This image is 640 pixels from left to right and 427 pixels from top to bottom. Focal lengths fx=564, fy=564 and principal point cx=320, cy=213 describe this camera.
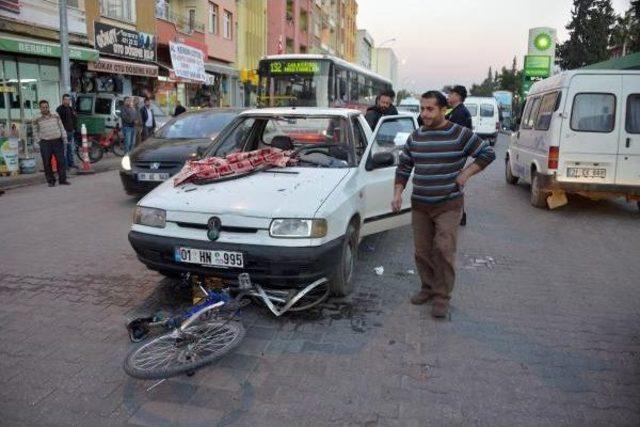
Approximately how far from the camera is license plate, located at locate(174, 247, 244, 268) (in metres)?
4.22

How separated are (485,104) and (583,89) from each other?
19137 millimetres

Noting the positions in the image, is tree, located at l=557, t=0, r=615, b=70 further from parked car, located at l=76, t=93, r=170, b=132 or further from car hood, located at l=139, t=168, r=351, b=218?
car hood, located at l=139, t=168, r=351, b=218

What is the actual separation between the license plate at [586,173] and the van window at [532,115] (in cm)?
182

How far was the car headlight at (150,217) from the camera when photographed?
454cm

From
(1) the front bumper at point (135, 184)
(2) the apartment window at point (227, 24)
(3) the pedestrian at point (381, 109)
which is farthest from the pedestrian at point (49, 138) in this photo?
(2) the apartment window at point (227, 24)

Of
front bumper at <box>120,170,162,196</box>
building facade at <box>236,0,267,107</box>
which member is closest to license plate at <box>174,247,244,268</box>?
front bumper at <box>120,170,162,196</box>

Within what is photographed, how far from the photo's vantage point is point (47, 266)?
234 inches

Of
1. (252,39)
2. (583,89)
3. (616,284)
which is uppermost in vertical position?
(252,39)

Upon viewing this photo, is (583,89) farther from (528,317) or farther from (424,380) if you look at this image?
(424,380)

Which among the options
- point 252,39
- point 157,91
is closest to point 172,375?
point 157,91

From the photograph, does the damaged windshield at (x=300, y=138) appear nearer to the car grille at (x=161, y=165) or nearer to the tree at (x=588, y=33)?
the car grille at (x=161, y=165)

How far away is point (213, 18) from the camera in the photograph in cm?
3356

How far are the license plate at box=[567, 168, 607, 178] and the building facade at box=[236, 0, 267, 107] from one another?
2831 cm

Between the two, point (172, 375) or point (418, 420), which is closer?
point (418, 420)
